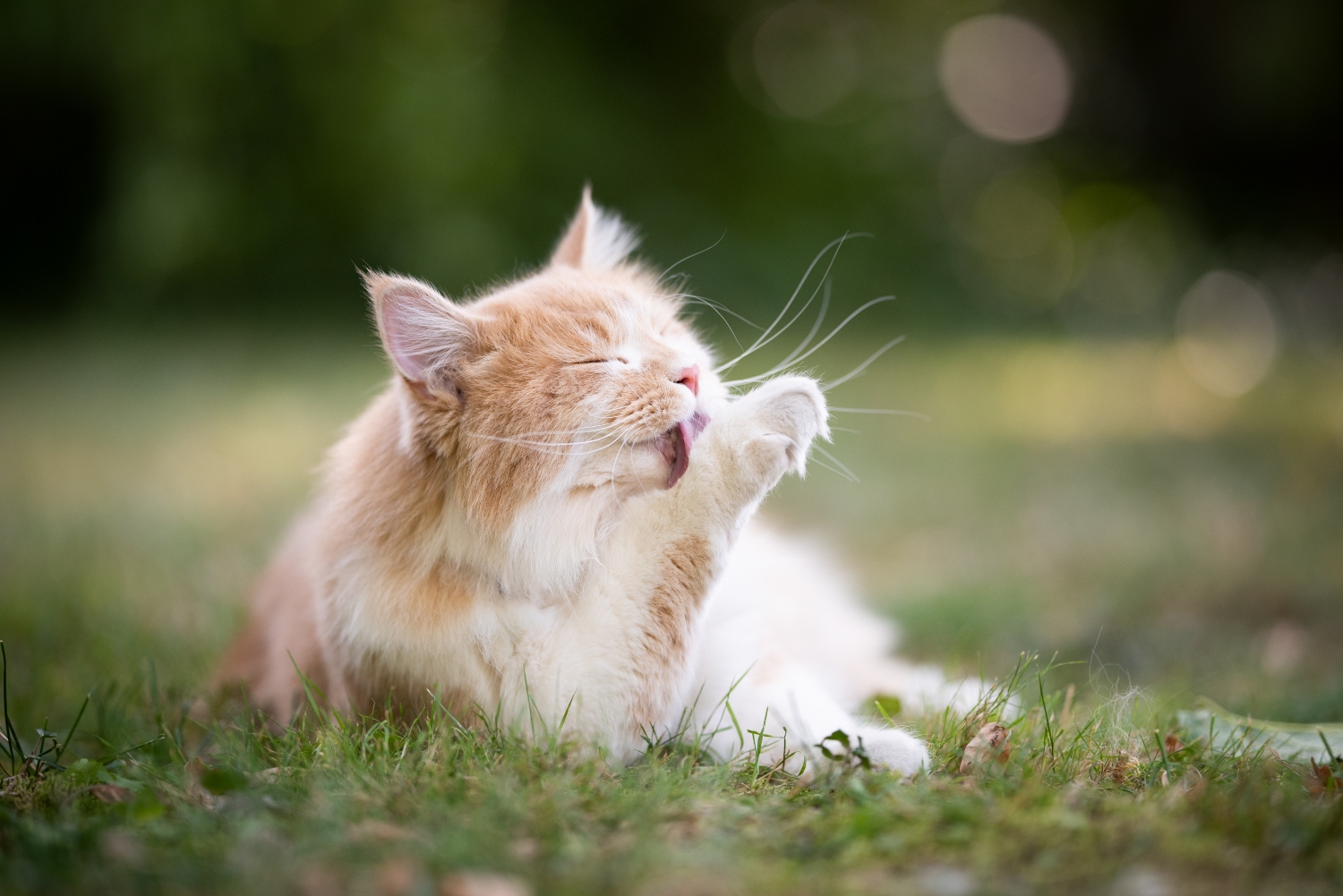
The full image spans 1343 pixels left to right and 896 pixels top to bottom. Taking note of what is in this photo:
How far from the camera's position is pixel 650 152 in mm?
10961

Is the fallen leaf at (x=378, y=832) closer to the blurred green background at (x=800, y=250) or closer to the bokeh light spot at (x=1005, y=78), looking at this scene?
the blurred green background at (x=800, y=250)

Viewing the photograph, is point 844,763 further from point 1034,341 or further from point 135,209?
point 135,209

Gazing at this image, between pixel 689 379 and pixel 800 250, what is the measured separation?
27.4 ft

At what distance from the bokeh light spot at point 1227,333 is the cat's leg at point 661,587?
5702 mm

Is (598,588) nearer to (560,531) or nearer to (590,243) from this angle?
(560,531)

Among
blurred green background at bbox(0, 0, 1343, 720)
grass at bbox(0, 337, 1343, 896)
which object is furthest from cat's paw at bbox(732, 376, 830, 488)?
blurred green background at bbox(0, 0, 1343, 720)

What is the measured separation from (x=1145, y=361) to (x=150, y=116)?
30.3 feet

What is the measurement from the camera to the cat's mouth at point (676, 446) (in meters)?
2.05

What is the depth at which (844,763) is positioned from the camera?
71.3 inches

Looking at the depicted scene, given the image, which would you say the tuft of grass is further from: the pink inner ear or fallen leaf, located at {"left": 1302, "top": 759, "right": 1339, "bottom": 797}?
the pink inner ear

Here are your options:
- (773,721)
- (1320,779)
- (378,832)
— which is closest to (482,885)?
(378,832)

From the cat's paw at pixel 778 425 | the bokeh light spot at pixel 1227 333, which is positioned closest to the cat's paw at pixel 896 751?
the cat's paw at pixel 778 425

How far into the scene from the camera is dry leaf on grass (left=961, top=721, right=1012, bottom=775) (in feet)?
6.17

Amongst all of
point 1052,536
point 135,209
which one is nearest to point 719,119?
point 135,209
